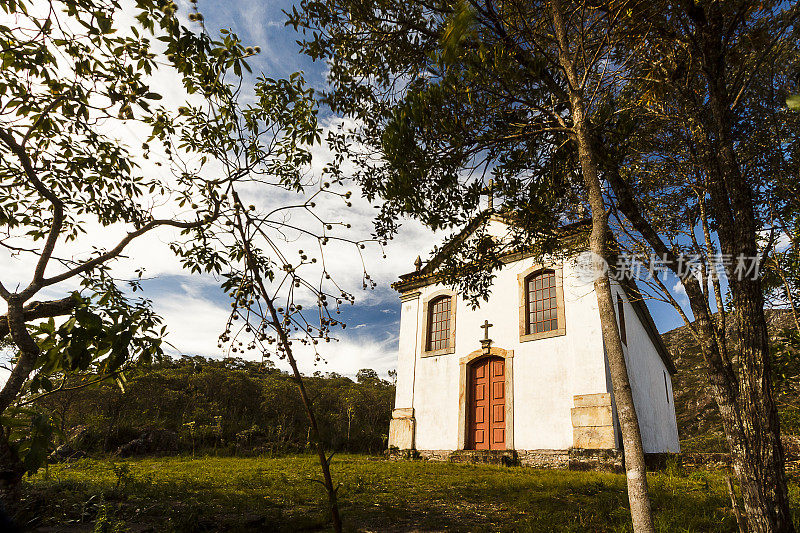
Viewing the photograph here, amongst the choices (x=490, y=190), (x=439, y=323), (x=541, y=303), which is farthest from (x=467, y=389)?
(x=490, y=190)

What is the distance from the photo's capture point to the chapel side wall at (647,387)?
1388cm

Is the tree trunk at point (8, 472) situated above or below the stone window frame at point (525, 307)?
below

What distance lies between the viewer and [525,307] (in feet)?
44.2

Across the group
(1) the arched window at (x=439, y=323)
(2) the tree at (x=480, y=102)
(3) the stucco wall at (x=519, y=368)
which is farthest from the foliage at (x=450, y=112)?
(1) the arched window at (x=439, y=323)

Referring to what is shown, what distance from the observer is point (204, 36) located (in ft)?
10.4

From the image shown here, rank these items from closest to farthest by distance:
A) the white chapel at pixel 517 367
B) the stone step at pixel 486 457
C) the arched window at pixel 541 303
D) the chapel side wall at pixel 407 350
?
1. the white chapel at pixel 517 367
2. the stone step at pixel 486 457
3. the arched window at pixel 541 303
4. the chapel side wall at pixel 407 350

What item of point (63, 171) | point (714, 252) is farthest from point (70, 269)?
point (714, 252)

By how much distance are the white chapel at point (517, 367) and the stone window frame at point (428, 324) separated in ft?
0.14

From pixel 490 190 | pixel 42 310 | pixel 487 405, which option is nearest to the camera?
pixel 42 310

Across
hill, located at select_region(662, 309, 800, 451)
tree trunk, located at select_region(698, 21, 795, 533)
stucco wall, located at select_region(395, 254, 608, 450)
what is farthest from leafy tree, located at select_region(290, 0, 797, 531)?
hill, located at select_region(662, 309, 800, 451)

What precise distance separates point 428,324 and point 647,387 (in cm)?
907

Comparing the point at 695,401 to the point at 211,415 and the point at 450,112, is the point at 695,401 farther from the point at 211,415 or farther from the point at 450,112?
the point at 450,112

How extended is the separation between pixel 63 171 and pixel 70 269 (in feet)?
4.44

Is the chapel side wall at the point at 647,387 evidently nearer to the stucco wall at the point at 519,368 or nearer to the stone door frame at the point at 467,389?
the stucco wall at the point at 519,368
